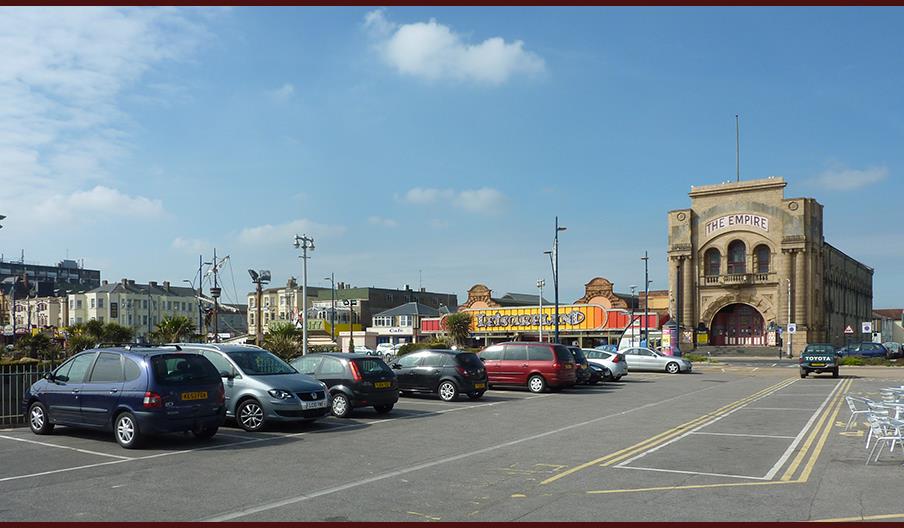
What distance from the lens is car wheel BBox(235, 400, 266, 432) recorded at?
15.4 metres

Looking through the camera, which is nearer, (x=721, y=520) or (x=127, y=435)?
(x=721, y=520)

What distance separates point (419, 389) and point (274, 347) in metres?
16.1

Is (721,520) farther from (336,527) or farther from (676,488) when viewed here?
(336,527)

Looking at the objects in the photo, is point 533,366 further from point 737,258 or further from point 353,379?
point 737,258

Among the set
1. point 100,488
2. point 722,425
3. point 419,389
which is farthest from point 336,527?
point 419,389

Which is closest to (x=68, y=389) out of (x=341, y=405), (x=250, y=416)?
(x=250, y=416)

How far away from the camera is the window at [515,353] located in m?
27.4

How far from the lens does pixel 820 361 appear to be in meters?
37.3

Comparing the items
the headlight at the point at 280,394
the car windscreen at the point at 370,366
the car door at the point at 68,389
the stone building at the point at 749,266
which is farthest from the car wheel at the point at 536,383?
the stone building at the point at 749,266

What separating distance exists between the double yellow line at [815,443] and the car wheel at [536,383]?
874cm

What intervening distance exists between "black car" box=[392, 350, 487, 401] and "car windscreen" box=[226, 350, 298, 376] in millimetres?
6912

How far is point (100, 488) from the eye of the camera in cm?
974

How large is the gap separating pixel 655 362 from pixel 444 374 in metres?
22.5

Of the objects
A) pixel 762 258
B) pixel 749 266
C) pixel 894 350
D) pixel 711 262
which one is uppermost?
pixel 762 258
